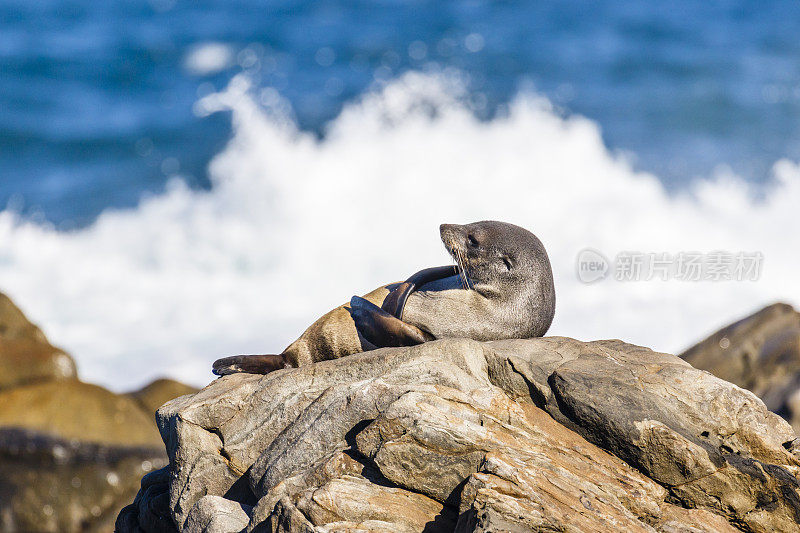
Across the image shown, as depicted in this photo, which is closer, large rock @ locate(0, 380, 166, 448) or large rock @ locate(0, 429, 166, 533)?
large rock @ locate(0, 429, 166, 533)

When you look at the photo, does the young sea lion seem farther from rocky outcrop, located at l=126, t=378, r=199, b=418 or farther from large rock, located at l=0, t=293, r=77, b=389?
rocky outcrop, located at l=126, t=378, r=199, b=418

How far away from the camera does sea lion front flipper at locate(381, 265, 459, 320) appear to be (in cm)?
721

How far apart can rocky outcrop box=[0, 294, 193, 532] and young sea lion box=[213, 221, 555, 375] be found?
5759mm

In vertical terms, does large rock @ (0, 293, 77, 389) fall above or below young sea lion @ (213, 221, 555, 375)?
above

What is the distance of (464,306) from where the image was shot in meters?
7.21

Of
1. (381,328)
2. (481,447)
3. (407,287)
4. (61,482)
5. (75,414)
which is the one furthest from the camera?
(75,414)

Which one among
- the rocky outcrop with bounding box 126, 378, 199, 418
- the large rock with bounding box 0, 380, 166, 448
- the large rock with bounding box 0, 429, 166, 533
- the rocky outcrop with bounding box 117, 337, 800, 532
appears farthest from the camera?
the rocky outcrop with bounding box 126, 378, 199, 418

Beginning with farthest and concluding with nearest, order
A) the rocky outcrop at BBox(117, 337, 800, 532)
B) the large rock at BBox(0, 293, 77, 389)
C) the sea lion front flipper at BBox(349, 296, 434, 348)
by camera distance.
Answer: the large rock at BBox(0, 293, 77, 389) → the sea lion front flipper at BBox(349, 296, 434, 348) → the rocky outcrop at BBox(117, 337, 800, 532)

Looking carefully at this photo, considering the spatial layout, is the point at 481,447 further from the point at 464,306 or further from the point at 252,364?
the point at 252,364

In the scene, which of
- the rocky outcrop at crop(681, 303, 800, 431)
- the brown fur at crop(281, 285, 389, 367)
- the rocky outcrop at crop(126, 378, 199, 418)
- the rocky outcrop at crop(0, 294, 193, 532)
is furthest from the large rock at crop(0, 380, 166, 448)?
the rocky outcrop at crop(681, 303, 800, 431)

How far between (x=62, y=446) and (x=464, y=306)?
761cm

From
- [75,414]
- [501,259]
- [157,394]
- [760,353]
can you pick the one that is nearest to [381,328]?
[501,259]

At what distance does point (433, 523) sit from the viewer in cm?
543

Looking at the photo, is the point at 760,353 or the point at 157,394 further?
the point at 157,394
